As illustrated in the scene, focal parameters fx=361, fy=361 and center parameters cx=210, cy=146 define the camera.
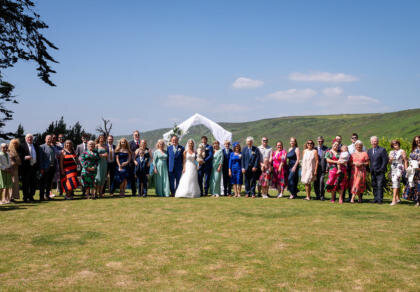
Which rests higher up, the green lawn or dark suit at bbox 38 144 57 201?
dark suit at bbox 38 144 57 201

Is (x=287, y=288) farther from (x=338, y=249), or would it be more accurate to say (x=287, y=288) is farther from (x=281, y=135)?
(x=281, y=135)

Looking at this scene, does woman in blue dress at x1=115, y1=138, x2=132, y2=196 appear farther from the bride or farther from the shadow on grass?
the shadow on grass

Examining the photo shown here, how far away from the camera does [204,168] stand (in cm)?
1268

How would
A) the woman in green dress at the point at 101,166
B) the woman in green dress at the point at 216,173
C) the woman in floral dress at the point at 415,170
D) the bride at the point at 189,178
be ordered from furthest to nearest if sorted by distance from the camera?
1. the woman in green dress at the point at 216,173
2. the bride at the point at 189,178
3. the woman in green dress at the point at 101,166
4. the woman in floral dress at the point at 415,170

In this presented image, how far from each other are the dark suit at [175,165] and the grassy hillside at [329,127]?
6025 cm

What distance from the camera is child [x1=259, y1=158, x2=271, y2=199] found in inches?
477

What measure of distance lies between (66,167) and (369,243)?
886 cm

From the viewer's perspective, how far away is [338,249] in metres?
5.26

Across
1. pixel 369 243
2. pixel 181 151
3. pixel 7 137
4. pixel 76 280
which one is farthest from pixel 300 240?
pixel 7 137

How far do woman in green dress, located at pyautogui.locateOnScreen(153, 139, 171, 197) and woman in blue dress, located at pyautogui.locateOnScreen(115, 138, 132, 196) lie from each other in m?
0.96

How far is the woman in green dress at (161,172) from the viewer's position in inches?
482

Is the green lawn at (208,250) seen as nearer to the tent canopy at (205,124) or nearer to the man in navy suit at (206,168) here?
the man in navy suit at (206,168)

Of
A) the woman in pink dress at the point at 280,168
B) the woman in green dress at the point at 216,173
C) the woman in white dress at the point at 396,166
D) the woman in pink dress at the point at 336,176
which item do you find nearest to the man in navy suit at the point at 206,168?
the woman in green dress at the point at 216,173

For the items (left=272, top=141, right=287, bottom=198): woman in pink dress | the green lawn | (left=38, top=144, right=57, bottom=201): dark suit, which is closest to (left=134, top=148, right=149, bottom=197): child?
(left=38, top=144, right=57, bottom=201): dark suit
